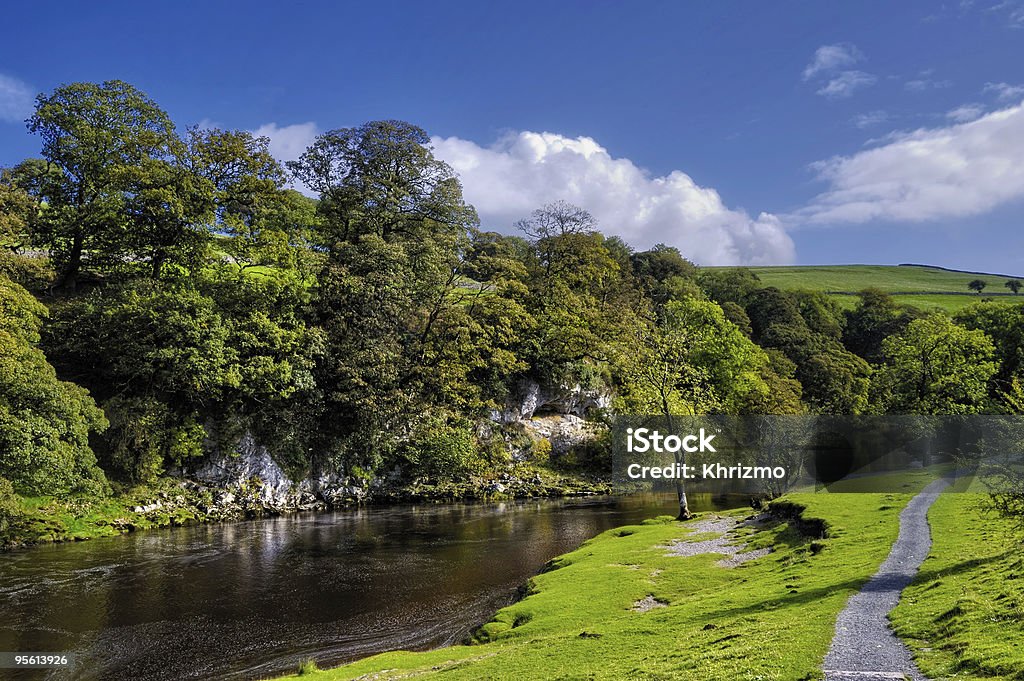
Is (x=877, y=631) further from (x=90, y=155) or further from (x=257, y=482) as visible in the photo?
(x=90, y=155)

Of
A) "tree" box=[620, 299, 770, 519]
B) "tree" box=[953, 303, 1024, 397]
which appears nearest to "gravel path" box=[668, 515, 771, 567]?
"tree" box=[620, 299, 770, 519]

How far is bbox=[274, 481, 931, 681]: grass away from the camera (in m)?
15.9

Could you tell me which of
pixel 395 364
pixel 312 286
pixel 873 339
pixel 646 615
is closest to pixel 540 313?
pixel 395 364

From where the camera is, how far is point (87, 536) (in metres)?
43.8

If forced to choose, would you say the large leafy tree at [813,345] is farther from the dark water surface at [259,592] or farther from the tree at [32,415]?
the tree at [32,415]

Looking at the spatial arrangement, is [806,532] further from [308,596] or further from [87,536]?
[87,536]

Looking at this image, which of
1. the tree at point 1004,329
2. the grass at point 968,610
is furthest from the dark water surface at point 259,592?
the tree at point 1004,329

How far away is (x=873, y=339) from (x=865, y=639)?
145453mm

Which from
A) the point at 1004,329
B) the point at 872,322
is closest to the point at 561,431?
the point at 1004,329

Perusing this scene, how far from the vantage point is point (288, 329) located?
201 feet

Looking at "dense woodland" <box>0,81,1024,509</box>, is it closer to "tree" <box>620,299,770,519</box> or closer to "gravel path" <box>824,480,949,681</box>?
"tree" <box>620,299,770,519</box>

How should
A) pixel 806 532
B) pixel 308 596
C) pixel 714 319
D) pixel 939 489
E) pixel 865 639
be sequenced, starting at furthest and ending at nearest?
1. pixel 714 319
2. pixel 939 489
3. pixel 806 532
4. pixel 308 596
5. pixel 865 639

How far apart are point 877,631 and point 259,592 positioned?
88.6 feet

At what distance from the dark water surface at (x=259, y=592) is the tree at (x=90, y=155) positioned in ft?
100
